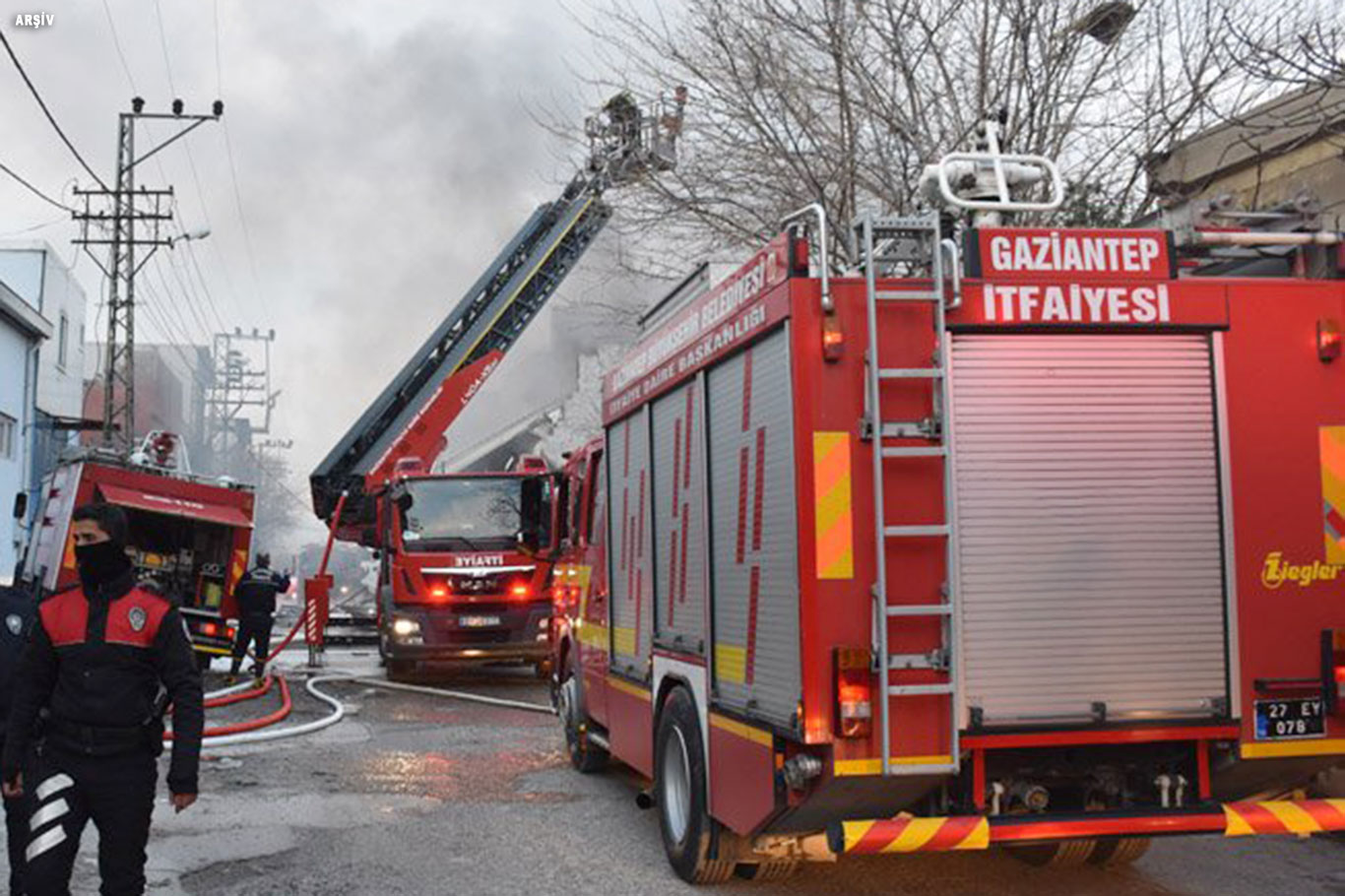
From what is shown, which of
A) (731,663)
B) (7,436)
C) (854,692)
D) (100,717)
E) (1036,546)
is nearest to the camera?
(100,717)

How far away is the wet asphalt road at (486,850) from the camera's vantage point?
596cm

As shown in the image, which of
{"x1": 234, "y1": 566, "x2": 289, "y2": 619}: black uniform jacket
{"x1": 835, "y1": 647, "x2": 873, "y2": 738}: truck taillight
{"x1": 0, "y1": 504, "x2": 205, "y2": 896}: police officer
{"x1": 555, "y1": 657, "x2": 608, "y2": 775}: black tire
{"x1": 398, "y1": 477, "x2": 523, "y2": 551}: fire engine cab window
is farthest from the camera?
{"x1": 398, "y1": 477, "x2": 523, "y2": 551}: fire engine cab window

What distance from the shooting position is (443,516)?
15.3m

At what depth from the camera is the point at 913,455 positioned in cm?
462

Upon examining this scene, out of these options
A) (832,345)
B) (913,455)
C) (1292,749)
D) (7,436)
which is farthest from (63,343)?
(1292,749)

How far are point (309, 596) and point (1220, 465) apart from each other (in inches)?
571

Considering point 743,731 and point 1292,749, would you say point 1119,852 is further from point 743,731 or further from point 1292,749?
point 743,731

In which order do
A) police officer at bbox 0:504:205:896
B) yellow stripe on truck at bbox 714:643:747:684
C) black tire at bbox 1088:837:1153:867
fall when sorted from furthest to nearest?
black tire at bbox 1088:837:1153:867
yellow stripe on truck at bbox 714:643:747:684
police officer at bbox 0:504:205:896

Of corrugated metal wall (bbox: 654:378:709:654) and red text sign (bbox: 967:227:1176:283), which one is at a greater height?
red text sign (bbox: 967:227:1176:283)

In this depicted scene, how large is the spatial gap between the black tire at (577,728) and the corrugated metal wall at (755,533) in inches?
138

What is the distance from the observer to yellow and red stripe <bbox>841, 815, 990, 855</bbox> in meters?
4.55

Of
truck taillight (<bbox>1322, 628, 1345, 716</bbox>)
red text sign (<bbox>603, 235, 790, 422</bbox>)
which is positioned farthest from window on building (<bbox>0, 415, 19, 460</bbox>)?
truck taillight (<bbox>1322, 628, 1345, 716</bbox>)

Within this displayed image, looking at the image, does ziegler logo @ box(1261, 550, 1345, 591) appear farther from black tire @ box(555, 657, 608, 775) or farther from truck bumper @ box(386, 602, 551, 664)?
truck bumper @ box(386, 602, 551, 664)

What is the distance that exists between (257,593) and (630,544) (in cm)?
918
